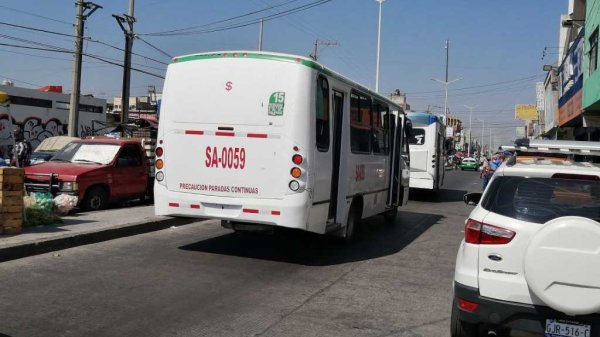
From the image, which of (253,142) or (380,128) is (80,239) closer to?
(253,142)

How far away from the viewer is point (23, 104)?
3266 centimetres

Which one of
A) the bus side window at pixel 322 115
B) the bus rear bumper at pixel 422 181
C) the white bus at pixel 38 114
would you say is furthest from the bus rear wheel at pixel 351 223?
the white bus at pixel 38 114

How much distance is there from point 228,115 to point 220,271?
2168mm

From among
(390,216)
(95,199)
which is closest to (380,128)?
(390,216)

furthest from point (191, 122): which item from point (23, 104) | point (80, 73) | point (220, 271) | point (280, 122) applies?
point (23, 104)

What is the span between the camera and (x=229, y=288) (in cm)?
660

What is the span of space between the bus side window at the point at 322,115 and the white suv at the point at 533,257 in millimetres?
3588

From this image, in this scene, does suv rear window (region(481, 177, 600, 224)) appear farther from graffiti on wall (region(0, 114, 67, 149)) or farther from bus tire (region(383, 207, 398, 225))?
graffiti on wall (region(0, 114, 67, 149))

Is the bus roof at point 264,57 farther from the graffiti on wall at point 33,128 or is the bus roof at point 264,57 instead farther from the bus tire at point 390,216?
the graffiti on wall at point 33,128

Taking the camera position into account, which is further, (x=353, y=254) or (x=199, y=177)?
(x=353, y=254)

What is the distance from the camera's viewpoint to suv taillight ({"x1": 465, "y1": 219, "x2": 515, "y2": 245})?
4.34m

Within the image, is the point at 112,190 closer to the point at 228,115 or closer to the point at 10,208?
the point at 10,208

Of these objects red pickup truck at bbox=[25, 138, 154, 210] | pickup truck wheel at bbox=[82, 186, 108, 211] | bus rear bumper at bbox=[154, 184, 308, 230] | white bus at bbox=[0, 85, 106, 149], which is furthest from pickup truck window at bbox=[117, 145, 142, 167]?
white bus at bbox=[0, 85, 106, 149]

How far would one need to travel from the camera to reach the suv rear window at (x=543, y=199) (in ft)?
14.5
